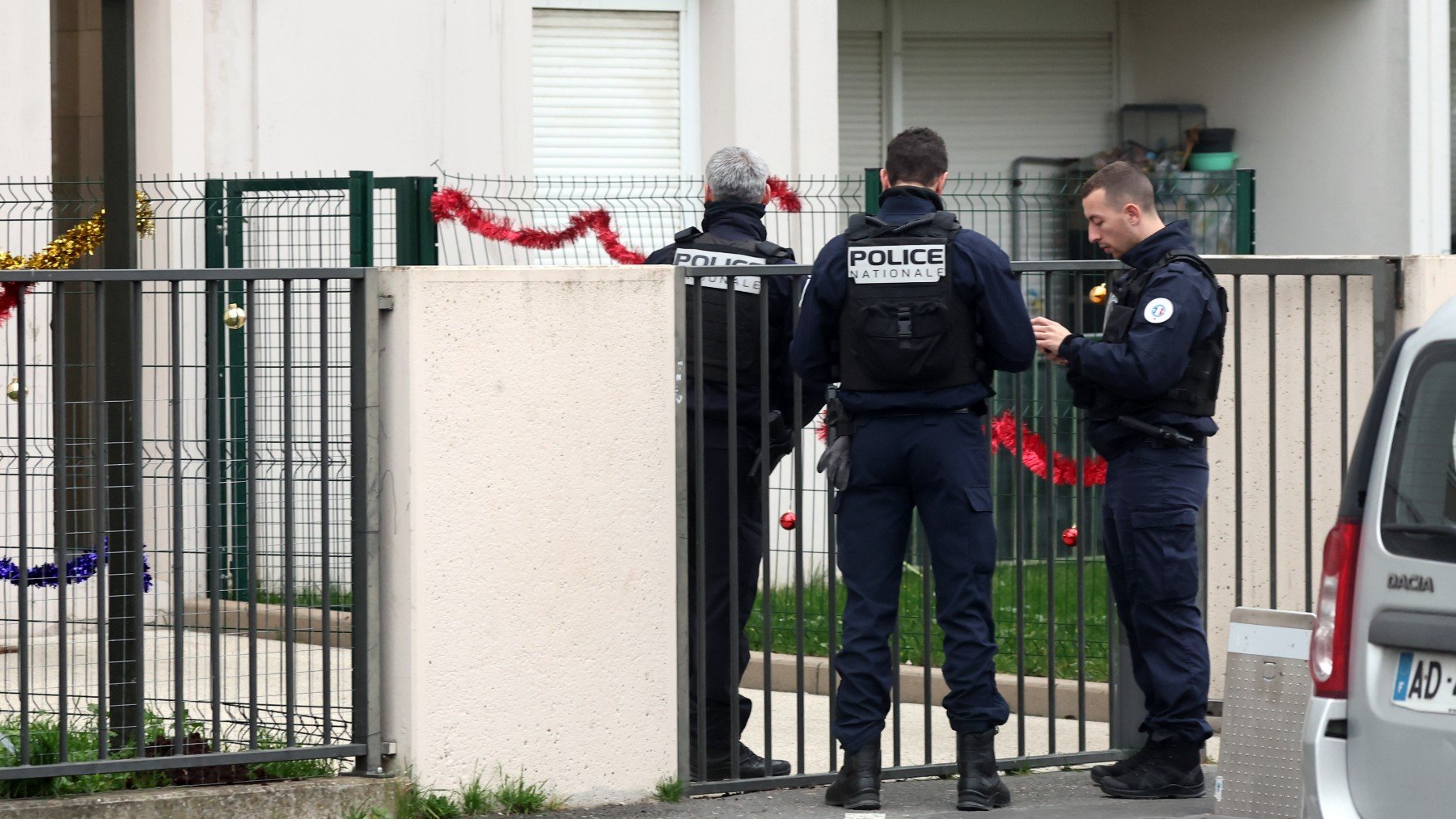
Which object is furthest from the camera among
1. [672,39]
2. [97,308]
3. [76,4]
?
[672,39]

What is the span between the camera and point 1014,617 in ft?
26.3

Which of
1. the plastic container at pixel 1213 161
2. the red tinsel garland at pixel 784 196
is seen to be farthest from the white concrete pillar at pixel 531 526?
the plastic container at pixel 1213 161

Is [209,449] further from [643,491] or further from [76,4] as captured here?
[76,4]

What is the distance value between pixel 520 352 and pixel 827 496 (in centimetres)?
116

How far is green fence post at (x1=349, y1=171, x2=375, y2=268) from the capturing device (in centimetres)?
810

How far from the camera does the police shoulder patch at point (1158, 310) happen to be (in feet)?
18.3

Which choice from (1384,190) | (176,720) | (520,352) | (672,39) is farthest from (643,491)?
(1384,190)

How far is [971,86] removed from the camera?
47.3ft

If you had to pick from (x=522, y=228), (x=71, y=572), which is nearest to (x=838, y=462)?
(x=71, y=572)

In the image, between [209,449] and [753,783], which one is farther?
[753,783]

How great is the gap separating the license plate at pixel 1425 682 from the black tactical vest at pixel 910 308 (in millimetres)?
1862

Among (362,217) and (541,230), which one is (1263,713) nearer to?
(362,217)

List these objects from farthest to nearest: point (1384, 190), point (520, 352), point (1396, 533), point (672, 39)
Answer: point (1384, 190) → point (672, 39) → point (520, 352) → point (1396, 533)

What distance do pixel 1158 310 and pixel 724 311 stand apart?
145 centimetres
